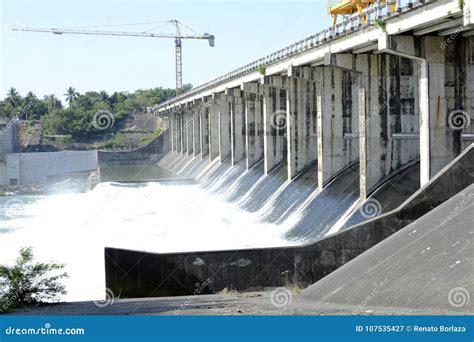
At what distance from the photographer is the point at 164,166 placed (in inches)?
3147

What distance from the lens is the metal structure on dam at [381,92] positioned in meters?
21.1

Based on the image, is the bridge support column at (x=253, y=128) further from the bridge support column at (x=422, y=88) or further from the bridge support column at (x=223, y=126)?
the bridge support column at (x=422, y=88)

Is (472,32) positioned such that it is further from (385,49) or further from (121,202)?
(121,202)

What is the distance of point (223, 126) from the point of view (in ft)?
187

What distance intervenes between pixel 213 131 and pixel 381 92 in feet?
114

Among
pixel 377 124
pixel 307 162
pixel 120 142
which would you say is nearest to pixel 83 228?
pixel 307 162

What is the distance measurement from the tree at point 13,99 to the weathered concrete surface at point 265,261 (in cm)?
10873

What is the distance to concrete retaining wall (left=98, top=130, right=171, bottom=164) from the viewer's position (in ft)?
278

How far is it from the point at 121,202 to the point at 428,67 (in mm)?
24698

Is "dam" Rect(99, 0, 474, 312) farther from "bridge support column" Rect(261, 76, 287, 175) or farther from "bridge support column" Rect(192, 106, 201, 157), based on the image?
"bridge support column" Rect(192, 106, 201, 157)

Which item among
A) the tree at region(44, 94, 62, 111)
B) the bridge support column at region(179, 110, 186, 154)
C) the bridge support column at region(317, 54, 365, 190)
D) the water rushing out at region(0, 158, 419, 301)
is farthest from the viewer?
the tree at region(44, 94, 62, 111)

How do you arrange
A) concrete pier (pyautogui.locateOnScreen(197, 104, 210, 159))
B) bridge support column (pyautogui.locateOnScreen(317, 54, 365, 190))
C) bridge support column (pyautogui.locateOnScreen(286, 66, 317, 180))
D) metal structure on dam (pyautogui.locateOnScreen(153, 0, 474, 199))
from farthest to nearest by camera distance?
concrete pier (pyautogui.locateOnScreen(197, 104, 210, 159))
bridge support column (pyautogui.locateOnScreen(286, 66, 317, 180))
bridge support column (pyautogui.locateOnScreen(317, 54, 365, 190))
metal structure on dam (pyautogui.locateOnScreen(153, 0, 474, 199))

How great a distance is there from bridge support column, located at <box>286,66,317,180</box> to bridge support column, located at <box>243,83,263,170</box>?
9.36 metres

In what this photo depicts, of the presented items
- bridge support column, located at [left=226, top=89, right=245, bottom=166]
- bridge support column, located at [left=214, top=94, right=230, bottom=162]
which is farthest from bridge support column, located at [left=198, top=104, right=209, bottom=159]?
bridge support column, located at [left=226, top=89, right=245, bottom=166]
